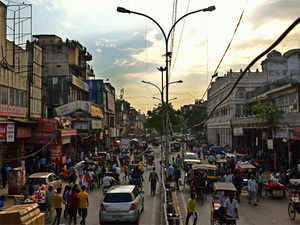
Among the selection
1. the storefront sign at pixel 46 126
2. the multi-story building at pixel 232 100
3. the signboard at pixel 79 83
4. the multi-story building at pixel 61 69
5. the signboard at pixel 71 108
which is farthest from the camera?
the multi-story building at pixel 232 100

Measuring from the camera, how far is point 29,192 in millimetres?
16875

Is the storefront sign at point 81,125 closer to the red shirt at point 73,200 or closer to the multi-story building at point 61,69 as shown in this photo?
the multi-story building at point 61,69

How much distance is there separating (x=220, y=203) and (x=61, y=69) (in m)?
33.5

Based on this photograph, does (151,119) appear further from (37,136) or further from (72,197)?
(72,197)

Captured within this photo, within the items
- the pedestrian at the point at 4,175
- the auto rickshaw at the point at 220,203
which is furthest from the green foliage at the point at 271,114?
the pedestrian at the point at 4,175

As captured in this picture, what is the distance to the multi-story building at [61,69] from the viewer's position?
41.8 meters

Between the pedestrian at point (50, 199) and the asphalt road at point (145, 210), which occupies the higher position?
the pedestrian at point (50, 199)

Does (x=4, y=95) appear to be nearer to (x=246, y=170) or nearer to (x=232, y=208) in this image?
(x=246, y=170)

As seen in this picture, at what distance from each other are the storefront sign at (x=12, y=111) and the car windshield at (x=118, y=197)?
43.4ft

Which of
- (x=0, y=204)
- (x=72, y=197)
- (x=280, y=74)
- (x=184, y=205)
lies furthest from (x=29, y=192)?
(x=280, y=74)

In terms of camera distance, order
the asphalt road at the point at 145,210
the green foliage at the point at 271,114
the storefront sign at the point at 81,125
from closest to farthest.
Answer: the asphalt road at the point at 145,210 → the green foliage at the point at 271,114 → the storefront sign at the point at 81,125

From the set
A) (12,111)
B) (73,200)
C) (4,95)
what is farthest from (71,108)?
(73,200)

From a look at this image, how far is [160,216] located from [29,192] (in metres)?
6.30

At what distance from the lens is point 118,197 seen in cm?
1369
